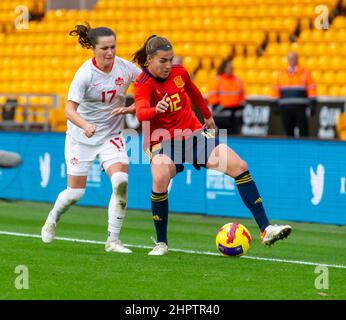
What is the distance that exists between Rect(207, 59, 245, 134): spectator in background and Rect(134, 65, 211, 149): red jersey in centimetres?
872

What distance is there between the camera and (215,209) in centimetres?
1386

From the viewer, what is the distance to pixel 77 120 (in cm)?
928

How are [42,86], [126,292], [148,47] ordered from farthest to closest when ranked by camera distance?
1. [42,86]
2. [148,47]
3. [126,292]

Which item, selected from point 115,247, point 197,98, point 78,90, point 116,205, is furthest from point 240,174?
point 78,90

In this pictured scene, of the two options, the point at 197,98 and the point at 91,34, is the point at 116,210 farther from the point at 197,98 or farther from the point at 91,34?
the point at 91,34

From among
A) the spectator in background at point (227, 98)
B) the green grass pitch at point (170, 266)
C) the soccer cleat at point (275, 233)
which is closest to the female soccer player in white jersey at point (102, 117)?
the green grass pitch at point (170, 266)

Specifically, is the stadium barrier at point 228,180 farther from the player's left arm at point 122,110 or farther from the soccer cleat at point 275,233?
the player's left arm at point 122,110

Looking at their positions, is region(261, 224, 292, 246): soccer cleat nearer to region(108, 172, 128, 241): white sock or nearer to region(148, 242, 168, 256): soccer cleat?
region(148, 242, 168, 256): soccer cleat

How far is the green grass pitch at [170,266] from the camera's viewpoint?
7.39 metres

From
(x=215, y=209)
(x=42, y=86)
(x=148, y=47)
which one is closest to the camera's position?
(x=148, y=47)

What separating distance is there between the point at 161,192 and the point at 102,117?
3.43 ft
